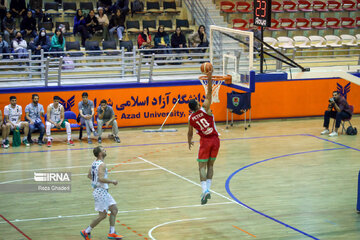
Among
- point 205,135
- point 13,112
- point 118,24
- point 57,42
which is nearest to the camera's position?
point 205,135

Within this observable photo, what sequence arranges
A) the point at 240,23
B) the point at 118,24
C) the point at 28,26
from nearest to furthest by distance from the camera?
the point at 28,26 < the point at 118,24 < the point at 240,23

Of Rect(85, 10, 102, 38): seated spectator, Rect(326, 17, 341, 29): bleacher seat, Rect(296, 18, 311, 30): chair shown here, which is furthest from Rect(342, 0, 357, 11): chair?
Rect(85, 10, 102, 38): seated spectator

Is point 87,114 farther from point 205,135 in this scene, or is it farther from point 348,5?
point 348,5

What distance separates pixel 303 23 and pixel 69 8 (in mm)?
11072

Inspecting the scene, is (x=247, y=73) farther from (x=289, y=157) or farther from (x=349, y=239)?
(x=349, y=239)

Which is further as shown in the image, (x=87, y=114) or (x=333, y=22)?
(x=333, y=22)

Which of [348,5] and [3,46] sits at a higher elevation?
[348,5]

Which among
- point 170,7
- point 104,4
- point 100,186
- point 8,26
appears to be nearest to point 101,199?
point 100,186

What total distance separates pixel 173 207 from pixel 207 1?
1695 cm

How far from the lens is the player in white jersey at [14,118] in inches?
696

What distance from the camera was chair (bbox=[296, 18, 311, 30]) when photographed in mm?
27631

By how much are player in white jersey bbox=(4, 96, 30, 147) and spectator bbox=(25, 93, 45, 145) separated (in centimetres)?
15

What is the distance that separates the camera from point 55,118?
59.5ft

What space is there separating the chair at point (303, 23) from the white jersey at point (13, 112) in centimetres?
1486
